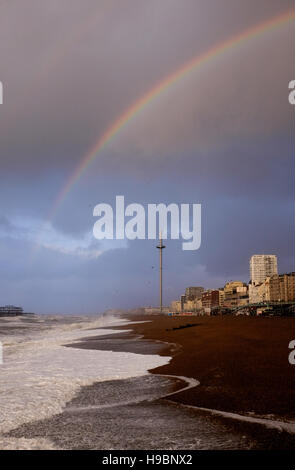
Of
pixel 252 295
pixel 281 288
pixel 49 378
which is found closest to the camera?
pixel 49 378

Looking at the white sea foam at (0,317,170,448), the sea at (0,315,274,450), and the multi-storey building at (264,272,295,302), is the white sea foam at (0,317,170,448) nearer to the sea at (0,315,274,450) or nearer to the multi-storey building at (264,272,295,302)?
the sea at (0,315,274,450)

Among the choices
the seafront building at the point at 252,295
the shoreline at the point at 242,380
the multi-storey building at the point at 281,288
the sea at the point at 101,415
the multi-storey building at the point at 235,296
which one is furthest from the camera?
the multi-storey building at the point at 235,296

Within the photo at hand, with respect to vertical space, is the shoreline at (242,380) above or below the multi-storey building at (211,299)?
above

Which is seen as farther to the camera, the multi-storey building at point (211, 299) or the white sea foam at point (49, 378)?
the multi-storey building at point (211, 299)

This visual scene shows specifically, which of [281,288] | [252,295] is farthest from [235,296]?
[281,288]

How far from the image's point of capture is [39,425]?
656cm

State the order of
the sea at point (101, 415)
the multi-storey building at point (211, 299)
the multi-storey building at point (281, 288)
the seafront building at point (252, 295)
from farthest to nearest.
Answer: the multi-storey building at point (211, 299), the multi-storey building at point (281, 288), the seafront building at point (252, 295), the sea at point (101, 415)

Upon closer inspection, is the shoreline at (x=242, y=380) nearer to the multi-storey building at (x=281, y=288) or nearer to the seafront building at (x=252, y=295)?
the seafront building at (x=252, y=295)

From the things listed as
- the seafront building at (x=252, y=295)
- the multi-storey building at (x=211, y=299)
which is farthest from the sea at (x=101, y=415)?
the multi-storey building at (x=211, y=299)

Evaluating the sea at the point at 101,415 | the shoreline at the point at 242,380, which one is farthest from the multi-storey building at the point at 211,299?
the sea at the point at 101,415

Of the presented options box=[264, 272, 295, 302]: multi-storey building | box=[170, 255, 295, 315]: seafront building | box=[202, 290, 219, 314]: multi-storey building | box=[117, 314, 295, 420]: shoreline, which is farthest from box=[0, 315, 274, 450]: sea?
box=[202, 290, 219, 314]: multi-storey building

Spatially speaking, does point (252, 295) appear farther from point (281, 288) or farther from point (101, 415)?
point (101, 415)

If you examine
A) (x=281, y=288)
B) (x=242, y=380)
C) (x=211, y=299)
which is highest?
(x=242, y=380)
